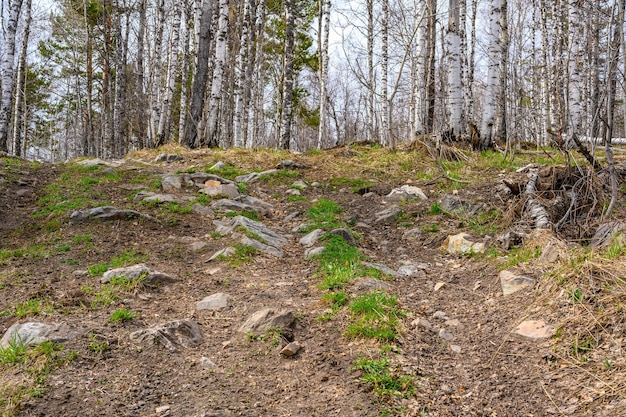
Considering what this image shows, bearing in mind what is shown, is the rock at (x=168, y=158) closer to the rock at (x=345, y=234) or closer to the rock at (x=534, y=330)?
the rock at (x=345, y=234)

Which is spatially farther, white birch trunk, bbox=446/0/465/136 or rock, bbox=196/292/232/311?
white birch trunk, bbox=446/0/465/136

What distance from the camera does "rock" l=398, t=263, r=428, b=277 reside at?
5.09m

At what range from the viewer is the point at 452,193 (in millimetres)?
7383

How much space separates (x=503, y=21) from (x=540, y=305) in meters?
10.2

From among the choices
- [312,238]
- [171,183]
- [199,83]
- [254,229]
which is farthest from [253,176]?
[199,83]

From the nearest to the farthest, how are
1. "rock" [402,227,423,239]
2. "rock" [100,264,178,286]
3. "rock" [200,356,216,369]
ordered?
"rock" [200,356,216,369]
"rock" [100,264,178,286]
"rock" [402,227,423,239]

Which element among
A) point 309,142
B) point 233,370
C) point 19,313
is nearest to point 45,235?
point 19,313

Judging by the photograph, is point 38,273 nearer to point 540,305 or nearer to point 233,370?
point 233,370

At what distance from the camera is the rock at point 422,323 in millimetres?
3703

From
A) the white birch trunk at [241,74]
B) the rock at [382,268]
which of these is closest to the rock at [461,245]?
the rock at [382,268]

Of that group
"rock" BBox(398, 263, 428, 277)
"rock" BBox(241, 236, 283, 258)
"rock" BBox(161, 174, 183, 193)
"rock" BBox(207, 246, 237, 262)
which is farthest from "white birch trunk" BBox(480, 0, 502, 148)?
"rock" BBox(207, 246, 237, 262)

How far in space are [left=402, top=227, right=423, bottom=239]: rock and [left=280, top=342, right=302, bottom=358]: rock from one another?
10.6 feet

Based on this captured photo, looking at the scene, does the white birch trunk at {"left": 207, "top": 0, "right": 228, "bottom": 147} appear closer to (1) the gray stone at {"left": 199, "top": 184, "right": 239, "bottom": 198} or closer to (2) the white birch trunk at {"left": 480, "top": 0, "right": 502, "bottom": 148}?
(1) the gray stone at {"left": 199, "top": 184, "right": 239, "bottom": 198}

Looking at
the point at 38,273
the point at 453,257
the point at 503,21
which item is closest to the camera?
the point at 38,273
